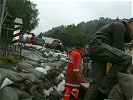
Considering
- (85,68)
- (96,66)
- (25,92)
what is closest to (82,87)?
(25,92)

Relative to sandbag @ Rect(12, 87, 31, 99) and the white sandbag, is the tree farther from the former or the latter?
the white sandbag

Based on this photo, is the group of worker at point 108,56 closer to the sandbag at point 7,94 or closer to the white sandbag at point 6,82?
the sandbag at point 7,94

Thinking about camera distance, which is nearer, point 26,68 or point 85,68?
point 26,68

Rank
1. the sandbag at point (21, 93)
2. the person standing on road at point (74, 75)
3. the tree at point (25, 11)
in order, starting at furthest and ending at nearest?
the tree at point (25, 11), the person standing on road at point (74, 75), the sandbag at point (21, 93)

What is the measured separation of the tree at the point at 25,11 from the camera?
216ft

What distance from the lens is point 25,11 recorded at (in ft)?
233

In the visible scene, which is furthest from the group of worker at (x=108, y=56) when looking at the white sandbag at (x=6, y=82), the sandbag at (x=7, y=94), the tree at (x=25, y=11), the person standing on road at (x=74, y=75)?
the tree at (x=25, y=11)

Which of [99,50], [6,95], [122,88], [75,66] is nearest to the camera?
[122,88]

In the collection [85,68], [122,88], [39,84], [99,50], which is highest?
[99,50]

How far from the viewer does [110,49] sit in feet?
13.9

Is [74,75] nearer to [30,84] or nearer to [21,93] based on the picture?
[30,84]

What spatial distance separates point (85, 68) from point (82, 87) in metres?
10.3

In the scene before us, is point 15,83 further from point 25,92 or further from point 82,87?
A: point 82,87

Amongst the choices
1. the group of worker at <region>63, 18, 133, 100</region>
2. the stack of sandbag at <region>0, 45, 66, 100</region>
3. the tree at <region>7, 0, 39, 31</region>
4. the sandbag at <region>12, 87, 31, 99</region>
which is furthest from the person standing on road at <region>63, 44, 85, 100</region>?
the tree at <region>7, 0, 39, 31</region>
